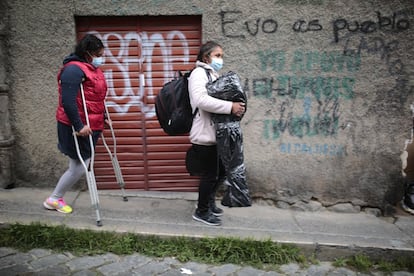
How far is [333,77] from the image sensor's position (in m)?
4.45

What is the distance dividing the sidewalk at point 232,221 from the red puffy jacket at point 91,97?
99 cm

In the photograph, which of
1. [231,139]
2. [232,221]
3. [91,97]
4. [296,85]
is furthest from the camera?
[296,85]

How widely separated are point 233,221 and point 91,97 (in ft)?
6.35

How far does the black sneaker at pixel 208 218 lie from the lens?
3945 millimetres

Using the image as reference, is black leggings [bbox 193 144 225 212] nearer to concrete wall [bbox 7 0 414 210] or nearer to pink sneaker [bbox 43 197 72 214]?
concrete wall [bbox 7 0 414 210]

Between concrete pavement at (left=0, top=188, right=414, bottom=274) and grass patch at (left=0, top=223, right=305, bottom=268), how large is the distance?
9 cm

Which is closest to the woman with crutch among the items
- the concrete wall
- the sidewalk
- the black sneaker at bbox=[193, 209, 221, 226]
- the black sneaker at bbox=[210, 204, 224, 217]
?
→ the sidewalk

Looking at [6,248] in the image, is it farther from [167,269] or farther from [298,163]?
[298,163]

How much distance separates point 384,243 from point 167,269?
214 centimetres

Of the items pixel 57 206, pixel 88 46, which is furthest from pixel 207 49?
pixel 57 206

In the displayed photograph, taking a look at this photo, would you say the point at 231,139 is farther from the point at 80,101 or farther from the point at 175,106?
the point at 80,101

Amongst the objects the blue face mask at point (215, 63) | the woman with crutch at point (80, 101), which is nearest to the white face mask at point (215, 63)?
the blue face mask at point (215, 63)

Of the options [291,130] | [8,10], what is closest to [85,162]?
[8,10]

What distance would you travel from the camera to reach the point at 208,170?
3.75 m
